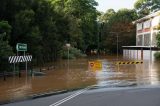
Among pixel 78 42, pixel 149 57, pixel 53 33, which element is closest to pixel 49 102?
pixel 53 33

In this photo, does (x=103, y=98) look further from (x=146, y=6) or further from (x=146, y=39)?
(x=146, y=6)

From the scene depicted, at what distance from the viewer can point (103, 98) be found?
22.0 metres

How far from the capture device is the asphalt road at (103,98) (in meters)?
19.8

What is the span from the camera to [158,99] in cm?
2138

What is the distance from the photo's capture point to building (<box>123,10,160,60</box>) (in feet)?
290

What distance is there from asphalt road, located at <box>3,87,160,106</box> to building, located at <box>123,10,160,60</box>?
5821 centimetres

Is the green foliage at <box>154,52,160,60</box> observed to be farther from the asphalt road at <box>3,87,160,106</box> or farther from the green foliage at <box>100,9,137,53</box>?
the asphalt road at <box>3,87,160,106</box>

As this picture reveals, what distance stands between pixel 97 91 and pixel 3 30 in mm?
16568

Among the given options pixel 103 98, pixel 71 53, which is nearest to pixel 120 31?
pixel 71 53

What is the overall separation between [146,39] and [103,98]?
276ft

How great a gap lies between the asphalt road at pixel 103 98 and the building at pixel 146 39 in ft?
191

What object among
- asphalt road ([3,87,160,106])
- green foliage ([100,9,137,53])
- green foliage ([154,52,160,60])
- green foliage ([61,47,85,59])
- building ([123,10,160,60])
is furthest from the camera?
green foliage ([100,9,137,53])

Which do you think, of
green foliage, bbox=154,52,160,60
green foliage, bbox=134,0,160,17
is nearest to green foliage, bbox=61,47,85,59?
green foliage, bbox=154,52,160,60

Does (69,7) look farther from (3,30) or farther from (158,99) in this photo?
(158,99)
